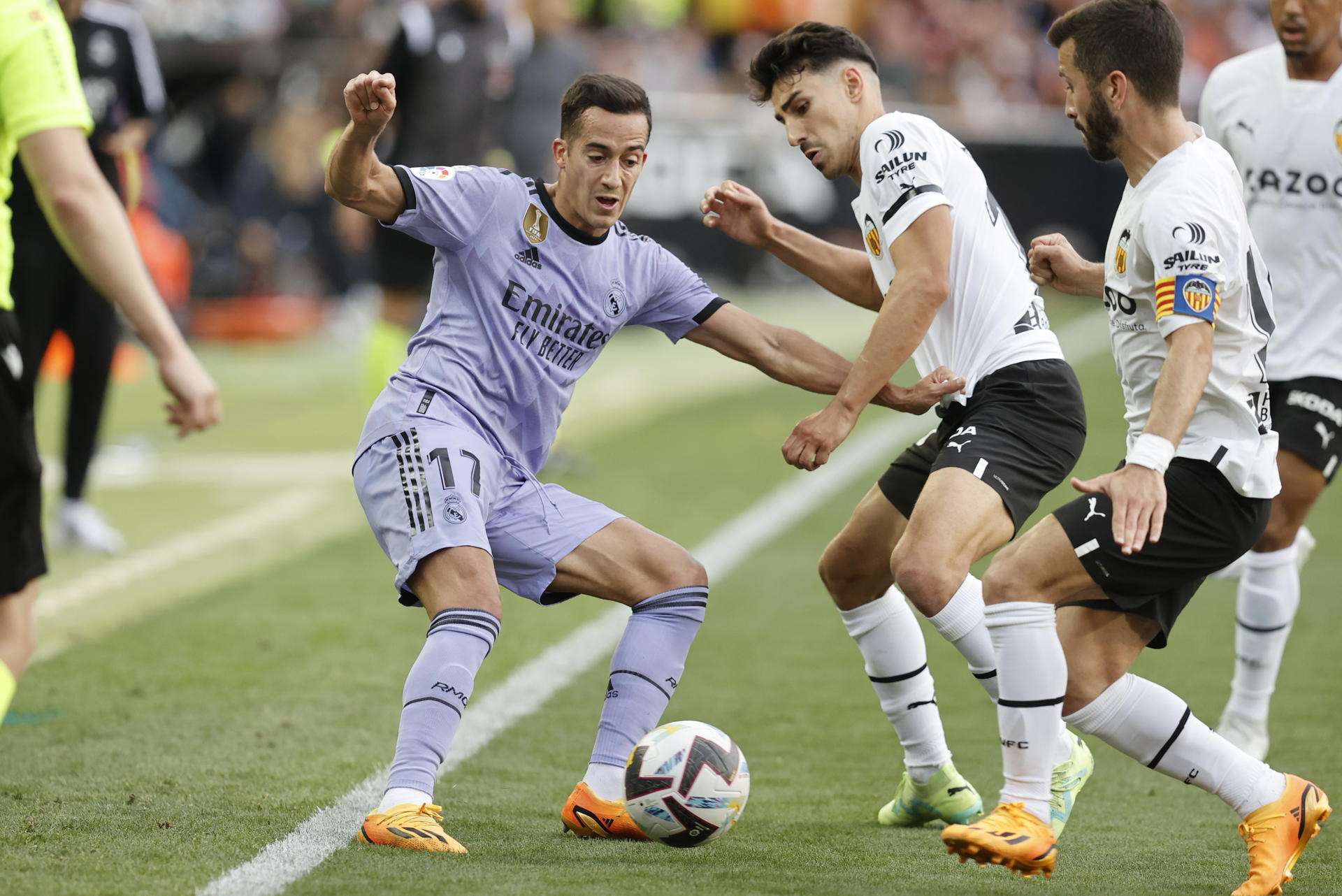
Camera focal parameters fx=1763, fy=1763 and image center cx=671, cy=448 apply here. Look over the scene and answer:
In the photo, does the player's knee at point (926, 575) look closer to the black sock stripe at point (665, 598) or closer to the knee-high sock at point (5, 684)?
the black sock stripe at point (665, 598)

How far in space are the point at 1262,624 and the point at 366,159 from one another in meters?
3.26

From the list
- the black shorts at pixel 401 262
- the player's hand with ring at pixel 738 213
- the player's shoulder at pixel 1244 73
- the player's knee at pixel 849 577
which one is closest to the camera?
the player's knee at pixel 849 577

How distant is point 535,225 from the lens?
4758 mm

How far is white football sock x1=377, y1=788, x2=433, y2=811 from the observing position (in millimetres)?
4230

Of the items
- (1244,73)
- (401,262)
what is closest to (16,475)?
(1244,73)

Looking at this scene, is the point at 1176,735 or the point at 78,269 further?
the point at 78,269

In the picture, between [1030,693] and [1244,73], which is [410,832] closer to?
[1030,693]

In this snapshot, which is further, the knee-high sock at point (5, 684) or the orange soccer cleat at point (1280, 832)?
the orange soccer cleat at point (1280, 832)

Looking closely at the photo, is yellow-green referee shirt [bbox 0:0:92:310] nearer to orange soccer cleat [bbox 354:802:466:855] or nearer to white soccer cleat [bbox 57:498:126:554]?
orange soccer cleat [bbox 354:802:466:855]

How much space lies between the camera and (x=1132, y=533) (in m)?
3.79

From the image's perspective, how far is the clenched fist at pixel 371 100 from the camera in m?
4.36

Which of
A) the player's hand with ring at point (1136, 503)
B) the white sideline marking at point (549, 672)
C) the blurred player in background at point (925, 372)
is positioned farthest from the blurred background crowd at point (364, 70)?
the player's hand with ring at point (1136, 503)

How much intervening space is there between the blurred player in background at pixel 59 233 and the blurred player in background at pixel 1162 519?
6.53ft

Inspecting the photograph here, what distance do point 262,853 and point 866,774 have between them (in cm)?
200
